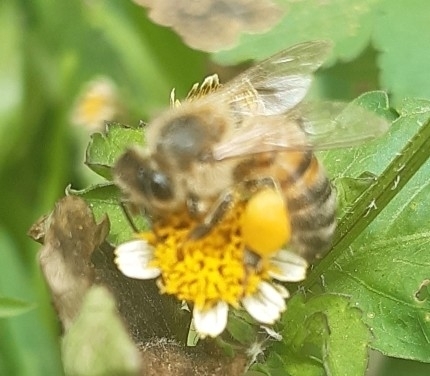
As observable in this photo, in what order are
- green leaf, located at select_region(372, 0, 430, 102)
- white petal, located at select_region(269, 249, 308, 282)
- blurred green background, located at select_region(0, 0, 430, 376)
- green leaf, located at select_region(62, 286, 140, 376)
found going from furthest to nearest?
blurred green background, located at select_region(0, 0, 430, 376) < green leaf, located at select_region(372, 0, 430, 102) < white petal, located at select_region(269, 249, 308, 282) < green leaf, located at select_region(62, 286, 140, 376)

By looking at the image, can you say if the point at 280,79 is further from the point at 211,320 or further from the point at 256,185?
the point at 211,320

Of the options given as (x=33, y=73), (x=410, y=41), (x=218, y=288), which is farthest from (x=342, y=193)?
(x=33, y=73)

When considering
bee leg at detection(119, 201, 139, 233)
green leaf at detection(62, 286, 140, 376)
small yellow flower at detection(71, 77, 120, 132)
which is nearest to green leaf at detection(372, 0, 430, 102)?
bee leg at detection(119, 201, 139, 233)

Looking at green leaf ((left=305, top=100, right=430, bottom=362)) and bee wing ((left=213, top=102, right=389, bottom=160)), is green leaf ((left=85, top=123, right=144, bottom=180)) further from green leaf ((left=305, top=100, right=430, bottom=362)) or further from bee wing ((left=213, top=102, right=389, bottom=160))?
green leaf ((left=305, top=100, right=430, bottom=362))

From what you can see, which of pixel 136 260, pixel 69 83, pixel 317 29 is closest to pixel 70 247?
pixel 136 260

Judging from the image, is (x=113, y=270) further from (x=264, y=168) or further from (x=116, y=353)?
(x=116, y=353)

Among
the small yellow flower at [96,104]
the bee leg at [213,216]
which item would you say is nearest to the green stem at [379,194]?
the bee leg at [213,216]

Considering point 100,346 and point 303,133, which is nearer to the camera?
point 100,346
